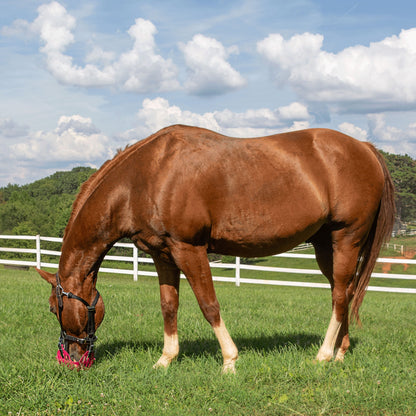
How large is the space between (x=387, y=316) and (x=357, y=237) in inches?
134

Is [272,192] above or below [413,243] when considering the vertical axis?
above

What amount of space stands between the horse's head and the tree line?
31934 millimetres

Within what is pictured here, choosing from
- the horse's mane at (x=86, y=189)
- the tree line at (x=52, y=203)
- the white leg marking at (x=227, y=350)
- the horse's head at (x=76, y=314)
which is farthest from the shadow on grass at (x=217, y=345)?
the tree line at (x=52, y=203)

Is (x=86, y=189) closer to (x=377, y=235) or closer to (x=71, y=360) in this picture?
(x=71, y=360)

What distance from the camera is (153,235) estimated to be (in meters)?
3.85

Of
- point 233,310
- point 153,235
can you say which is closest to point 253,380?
point 153,235

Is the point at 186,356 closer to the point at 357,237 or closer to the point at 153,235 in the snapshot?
the point at 153,235

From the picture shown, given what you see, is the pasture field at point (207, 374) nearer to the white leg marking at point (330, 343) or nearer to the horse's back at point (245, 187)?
the white leg marking at point (330, 343)

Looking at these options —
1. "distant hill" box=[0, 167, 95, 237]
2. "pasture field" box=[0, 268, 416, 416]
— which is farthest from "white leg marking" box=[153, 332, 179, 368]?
"distant hill" box=[0, 167, 95, 237]

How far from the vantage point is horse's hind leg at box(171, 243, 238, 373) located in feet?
12.5

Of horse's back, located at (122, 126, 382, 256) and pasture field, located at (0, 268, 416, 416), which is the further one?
horse's back, located at (122, 126, 382, 256)

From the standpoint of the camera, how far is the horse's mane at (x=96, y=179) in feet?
13.3

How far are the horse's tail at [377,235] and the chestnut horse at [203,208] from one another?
1.51 feet

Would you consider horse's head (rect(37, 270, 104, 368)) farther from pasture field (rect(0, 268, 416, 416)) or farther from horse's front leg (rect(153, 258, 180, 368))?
horse's front leg (rect(153, 258, 180, 368))
